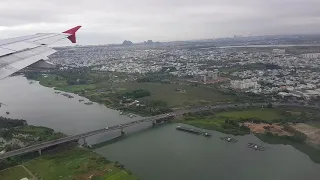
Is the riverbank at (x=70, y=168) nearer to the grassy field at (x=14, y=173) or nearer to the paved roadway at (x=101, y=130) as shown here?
the grassy field at (x=14, y=173)

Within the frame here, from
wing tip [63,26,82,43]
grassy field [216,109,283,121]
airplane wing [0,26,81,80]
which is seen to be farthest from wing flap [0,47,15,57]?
grassy field [216,109,283,121]

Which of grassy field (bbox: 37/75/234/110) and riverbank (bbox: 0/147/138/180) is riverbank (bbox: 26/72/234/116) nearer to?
grassy field (bbox: 37/75/234/110)

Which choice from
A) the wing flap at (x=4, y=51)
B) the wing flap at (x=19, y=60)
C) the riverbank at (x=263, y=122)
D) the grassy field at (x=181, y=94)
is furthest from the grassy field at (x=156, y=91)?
the wing flap at (x=4, y=51)

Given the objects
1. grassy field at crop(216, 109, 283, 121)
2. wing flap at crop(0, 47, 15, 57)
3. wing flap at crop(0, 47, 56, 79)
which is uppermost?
wing flap at crop(0, 47, 15, 57)

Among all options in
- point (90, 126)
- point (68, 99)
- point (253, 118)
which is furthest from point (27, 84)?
point (253, 118)

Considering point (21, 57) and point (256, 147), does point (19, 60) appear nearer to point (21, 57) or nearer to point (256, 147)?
point (21, 57)

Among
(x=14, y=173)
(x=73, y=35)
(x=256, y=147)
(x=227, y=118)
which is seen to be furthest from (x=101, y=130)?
(x=73, y=35)
